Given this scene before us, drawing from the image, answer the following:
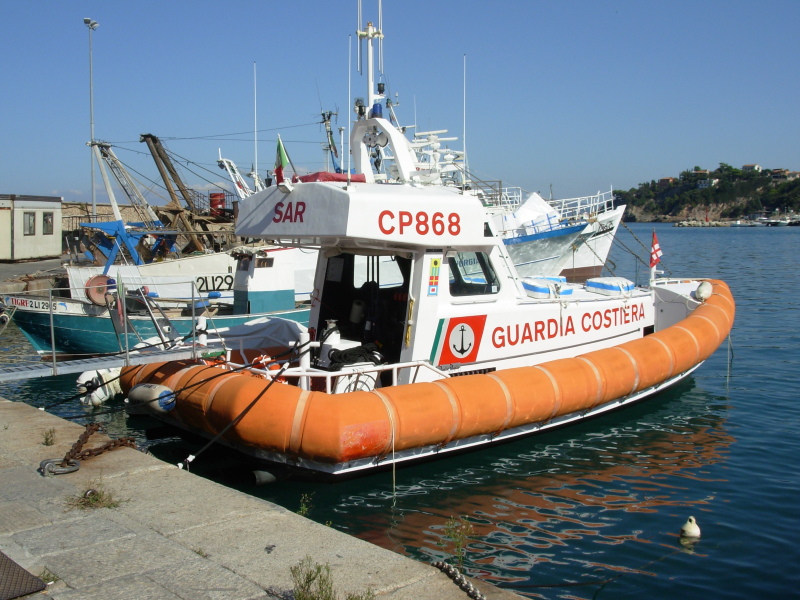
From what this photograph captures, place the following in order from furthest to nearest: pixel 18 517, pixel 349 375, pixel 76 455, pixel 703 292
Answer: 1. pixel 703 292
2. pixel 349 375
3. pixel 76 455
4. pixel 18 517

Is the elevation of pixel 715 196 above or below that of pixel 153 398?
above

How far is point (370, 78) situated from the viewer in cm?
957

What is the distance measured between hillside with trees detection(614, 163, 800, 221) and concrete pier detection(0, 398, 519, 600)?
15512 centimetres

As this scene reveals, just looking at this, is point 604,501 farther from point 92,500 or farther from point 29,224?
point 29,224

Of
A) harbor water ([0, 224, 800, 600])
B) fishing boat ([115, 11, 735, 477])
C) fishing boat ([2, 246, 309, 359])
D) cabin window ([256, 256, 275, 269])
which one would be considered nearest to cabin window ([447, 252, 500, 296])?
fishing boat ([115, 11, 735, 477])

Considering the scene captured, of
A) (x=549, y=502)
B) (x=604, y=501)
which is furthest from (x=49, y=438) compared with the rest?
(x=604, y=501)

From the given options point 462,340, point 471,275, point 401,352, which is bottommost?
point 401,352

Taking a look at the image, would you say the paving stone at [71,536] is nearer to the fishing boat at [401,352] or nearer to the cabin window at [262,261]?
the fishing boat at [401,352]

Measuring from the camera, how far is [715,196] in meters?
160

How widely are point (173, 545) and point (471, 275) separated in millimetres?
5334

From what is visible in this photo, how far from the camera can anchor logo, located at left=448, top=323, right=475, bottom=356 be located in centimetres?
855

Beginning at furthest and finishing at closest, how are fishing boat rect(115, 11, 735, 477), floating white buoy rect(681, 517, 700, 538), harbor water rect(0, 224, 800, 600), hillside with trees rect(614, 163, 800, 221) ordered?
hillside with trees rect(614, 163, 800, 221) < fishing boat rect(115, 11, 735, 477) < floating white buoy rect(681, 517, 700, 538) < harbor water rect(0, 224, 800, 600)

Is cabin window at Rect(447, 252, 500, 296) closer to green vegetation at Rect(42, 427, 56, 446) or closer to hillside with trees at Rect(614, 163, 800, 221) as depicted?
green vegetation at Rect(42, 427, 56, 446)

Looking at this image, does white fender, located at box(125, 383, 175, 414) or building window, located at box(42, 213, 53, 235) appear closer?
white fender, located at box(125, 383, 175, 414)
